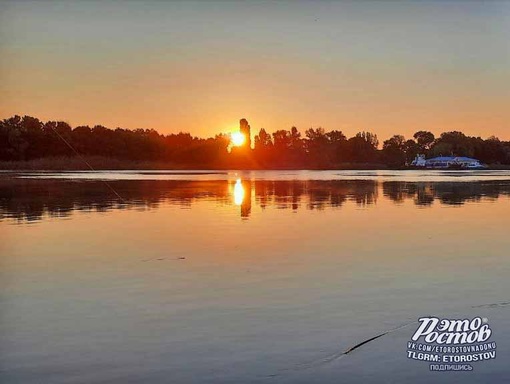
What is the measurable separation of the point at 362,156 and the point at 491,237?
117 m

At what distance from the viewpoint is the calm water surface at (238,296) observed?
7766 millimetres

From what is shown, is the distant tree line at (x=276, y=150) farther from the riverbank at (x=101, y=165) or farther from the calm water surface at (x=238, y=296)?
the calm water surface at (x=238, y=296)

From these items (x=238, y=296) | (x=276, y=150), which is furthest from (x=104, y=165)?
(x=238, y=296)

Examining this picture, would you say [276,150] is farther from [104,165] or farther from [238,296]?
[238,296]

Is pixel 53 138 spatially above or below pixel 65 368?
above

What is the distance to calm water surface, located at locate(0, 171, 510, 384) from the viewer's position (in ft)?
25.5

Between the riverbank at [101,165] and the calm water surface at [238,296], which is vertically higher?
the riverbank at [101,165]

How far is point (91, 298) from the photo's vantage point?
11.0 metres

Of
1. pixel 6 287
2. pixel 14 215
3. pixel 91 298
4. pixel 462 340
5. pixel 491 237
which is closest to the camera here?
pixel 462 340

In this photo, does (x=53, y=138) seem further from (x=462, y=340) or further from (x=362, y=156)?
(x=462, y=340)

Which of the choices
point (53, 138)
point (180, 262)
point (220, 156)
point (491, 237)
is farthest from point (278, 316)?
point (220, 156)

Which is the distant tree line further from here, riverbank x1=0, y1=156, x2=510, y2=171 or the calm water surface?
the calm water surface

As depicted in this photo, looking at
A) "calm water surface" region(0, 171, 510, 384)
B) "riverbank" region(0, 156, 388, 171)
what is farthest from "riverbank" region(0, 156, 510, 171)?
"calm water surface" region(0, 171, 510, 384)

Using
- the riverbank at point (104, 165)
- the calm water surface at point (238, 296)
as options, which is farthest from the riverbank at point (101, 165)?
the calm water surface at point (238, 296)
